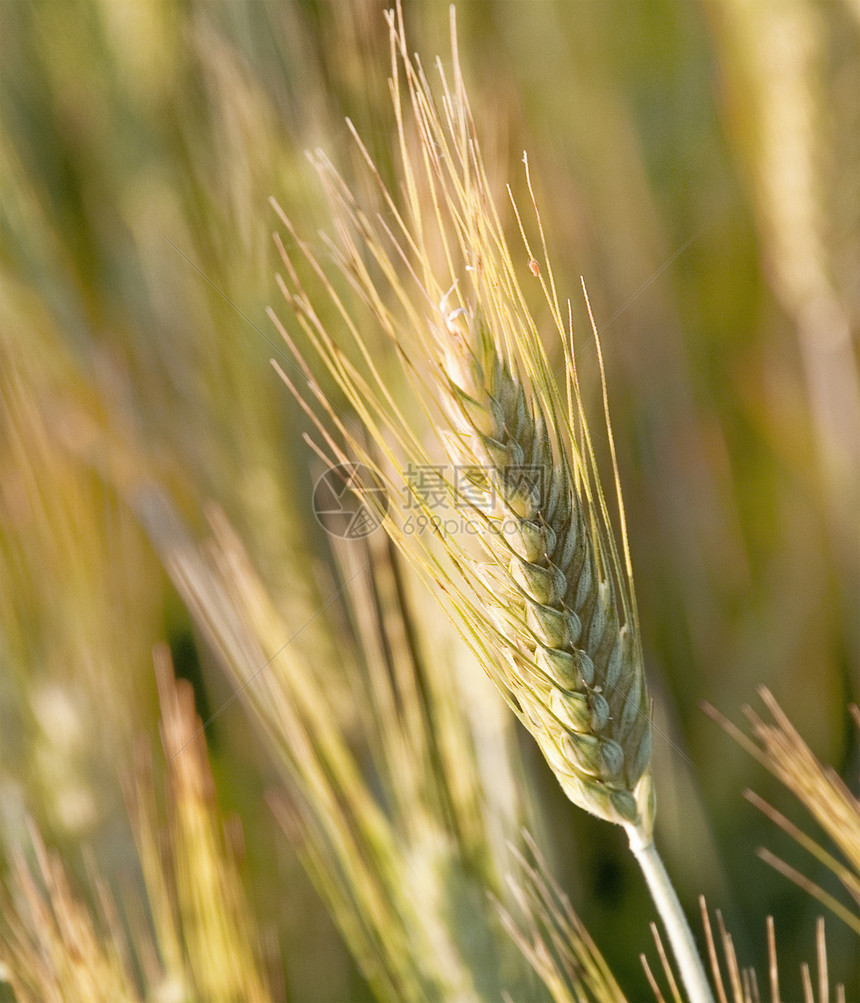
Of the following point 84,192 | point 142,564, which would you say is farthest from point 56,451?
point 84,192

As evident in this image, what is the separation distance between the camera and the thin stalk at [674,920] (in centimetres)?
32

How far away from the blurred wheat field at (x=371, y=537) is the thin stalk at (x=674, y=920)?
193 mm

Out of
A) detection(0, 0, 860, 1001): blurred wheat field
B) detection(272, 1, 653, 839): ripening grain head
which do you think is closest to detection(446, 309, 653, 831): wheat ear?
detection(272, 1, 653, 839): ripening grain head

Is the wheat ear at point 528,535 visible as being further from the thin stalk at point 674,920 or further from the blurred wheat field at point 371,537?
the blurred wheat field at point 371,537

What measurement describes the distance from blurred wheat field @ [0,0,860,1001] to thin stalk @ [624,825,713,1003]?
193 millimetres

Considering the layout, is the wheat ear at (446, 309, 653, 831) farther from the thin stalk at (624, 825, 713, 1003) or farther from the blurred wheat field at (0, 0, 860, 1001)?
the blurred wheat field at (0, 0, 860, 1001)

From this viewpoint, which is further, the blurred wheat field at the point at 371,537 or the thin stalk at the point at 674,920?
the blurred wheat field at the point at 371,537

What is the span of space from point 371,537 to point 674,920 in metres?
0.32

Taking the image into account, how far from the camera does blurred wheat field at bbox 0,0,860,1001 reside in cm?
53

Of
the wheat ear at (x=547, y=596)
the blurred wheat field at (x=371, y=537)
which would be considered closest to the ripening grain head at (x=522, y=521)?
the wheat ear at (x=547, y=596)

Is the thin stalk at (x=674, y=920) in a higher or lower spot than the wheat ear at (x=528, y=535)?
lower

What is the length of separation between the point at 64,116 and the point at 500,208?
48 cm

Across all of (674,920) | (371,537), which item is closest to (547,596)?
(674,920)

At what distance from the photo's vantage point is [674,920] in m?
0.32
